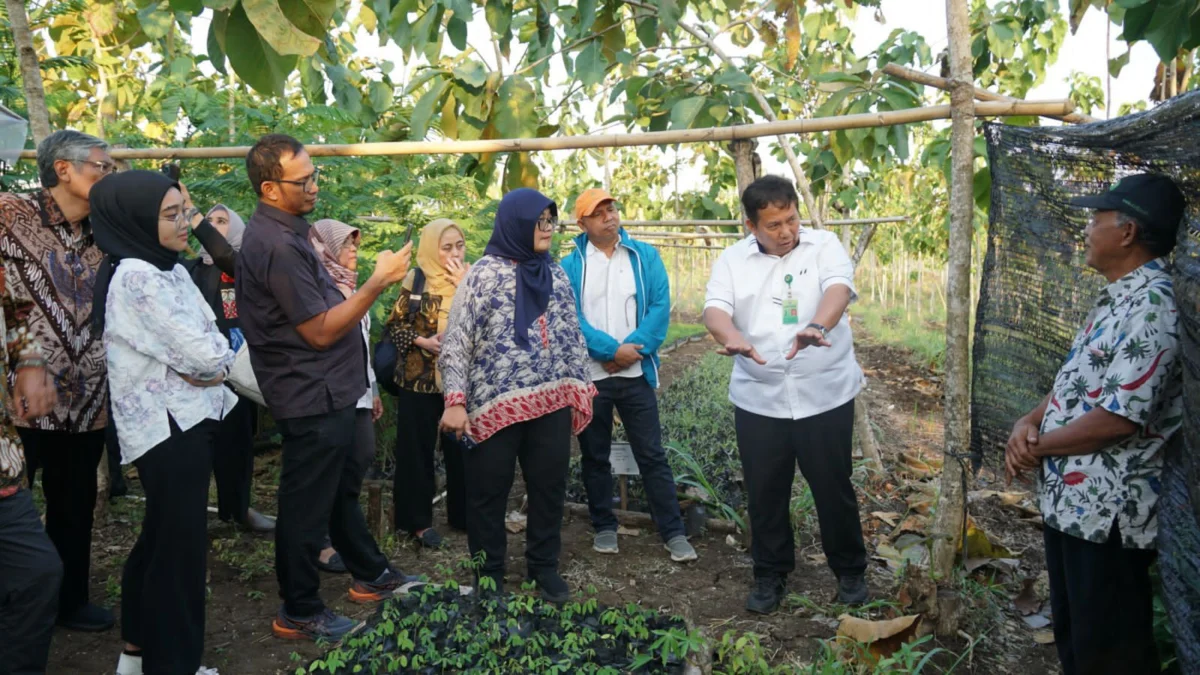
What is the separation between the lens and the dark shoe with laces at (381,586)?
146 inches

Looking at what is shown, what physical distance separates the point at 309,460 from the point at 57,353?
2.97 feet

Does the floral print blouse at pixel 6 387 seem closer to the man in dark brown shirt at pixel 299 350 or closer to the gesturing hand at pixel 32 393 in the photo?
the gesturing hand at pixel 32 393

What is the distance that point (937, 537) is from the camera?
11.5ft

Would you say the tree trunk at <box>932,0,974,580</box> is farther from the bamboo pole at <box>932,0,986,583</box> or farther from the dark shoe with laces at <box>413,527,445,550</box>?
the dark shoe with laces at <box>413,527,445,550</box>

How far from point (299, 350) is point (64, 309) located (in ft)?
2.66

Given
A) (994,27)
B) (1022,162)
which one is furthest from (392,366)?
(994,27)

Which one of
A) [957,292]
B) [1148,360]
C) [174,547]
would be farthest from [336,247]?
[1148,360]

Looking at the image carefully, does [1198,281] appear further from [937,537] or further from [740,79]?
[740,79]

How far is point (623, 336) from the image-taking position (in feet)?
14.3

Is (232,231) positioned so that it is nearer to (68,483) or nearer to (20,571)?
(68,483)

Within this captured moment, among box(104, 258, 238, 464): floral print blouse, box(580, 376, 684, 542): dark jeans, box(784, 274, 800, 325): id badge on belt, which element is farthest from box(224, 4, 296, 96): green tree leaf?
box(580, 376, 684, 542): dark jeans

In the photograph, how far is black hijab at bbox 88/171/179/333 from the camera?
2.61 metres

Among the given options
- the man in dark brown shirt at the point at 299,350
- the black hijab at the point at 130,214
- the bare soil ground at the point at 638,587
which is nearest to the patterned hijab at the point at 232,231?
the man in dark brown shirt at the point at 299,350

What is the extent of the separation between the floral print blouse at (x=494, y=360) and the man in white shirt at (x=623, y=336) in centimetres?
81
